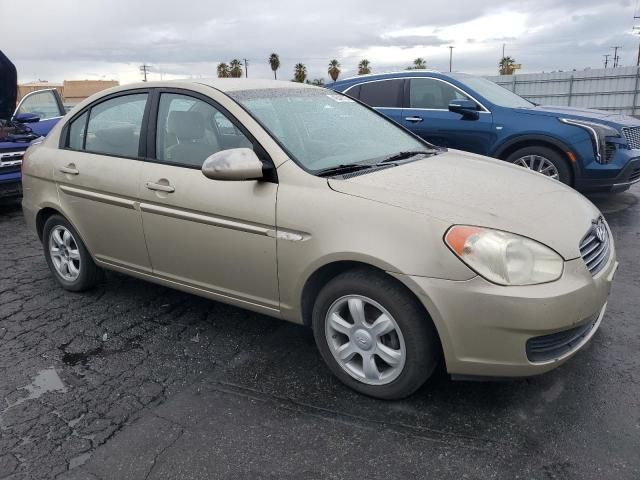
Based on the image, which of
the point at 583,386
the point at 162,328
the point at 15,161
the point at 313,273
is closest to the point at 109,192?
the point at 162,328

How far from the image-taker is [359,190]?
2.79m

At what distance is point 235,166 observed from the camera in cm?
292

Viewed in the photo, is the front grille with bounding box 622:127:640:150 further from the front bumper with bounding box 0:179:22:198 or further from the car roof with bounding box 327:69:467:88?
the front bumper with bounding box 0:179:22:198

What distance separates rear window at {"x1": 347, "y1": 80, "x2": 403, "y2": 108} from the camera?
754 cm

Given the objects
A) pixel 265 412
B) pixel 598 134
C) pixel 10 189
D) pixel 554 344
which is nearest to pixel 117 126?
pixel 265 412

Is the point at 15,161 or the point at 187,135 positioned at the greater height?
the point at 187,135

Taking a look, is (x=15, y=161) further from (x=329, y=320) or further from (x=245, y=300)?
(x=329, y=320)

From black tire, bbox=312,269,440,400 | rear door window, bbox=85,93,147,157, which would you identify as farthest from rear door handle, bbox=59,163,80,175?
black tire, bbox=312,269,440,400

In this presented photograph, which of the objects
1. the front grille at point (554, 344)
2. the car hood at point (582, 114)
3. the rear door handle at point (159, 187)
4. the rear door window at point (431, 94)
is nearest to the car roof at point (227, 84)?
the rear door handle at point (159, 187)

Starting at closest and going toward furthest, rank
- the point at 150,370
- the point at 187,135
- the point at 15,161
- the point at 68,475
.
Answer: the point at 68,475
the point at 150,370
the point at 187,135
the point at 15,161

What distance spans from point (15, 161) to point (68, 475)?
6.51 meters

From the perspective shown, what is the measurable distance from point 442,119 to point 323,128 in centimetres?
402

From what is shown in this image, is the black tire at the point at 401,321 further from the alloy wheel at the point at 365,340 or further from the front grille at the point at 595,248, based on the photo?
the front grille at the point at 595,248

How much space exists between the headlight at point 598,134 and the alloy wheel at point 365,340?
4786 millimetres
